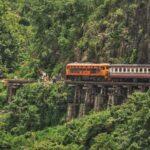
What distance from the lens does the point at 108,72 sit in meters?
72.4

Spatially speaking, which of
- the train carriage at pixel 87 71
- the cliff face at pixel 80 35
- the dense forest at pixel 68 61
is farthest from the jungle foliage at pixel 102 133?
the cliff face at pixel 80 35

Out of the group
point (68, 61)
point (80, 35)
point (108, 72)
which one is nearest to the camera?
point (108, 72)

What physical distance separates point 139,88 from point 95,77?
20.7 ft

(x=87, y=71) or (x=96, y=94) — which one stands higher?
(x=87, y=71)

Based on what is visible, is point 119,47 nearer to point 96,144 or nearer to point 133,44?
point 133,44

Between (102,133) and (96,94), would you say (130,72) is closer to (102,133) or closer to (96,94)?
(96,94)

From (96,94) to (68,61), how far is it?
11513 mm

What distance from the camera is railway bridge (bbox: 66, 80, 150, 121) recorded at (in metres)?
71.4

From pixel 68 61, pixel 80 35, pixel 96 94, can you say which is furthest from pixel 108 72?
pixel 80 35

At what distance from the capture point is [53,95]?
77812 millimetres

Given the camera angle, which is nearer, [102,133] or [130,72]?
[102,133]

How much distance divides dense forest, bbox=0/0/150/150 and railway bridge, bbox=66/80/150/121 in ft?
3.84

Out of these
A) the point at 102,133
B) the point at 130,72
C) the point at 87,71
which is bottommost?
the point at 102,133

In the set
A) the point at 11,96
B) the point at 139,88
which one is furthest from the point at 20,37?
the point at 139,88
